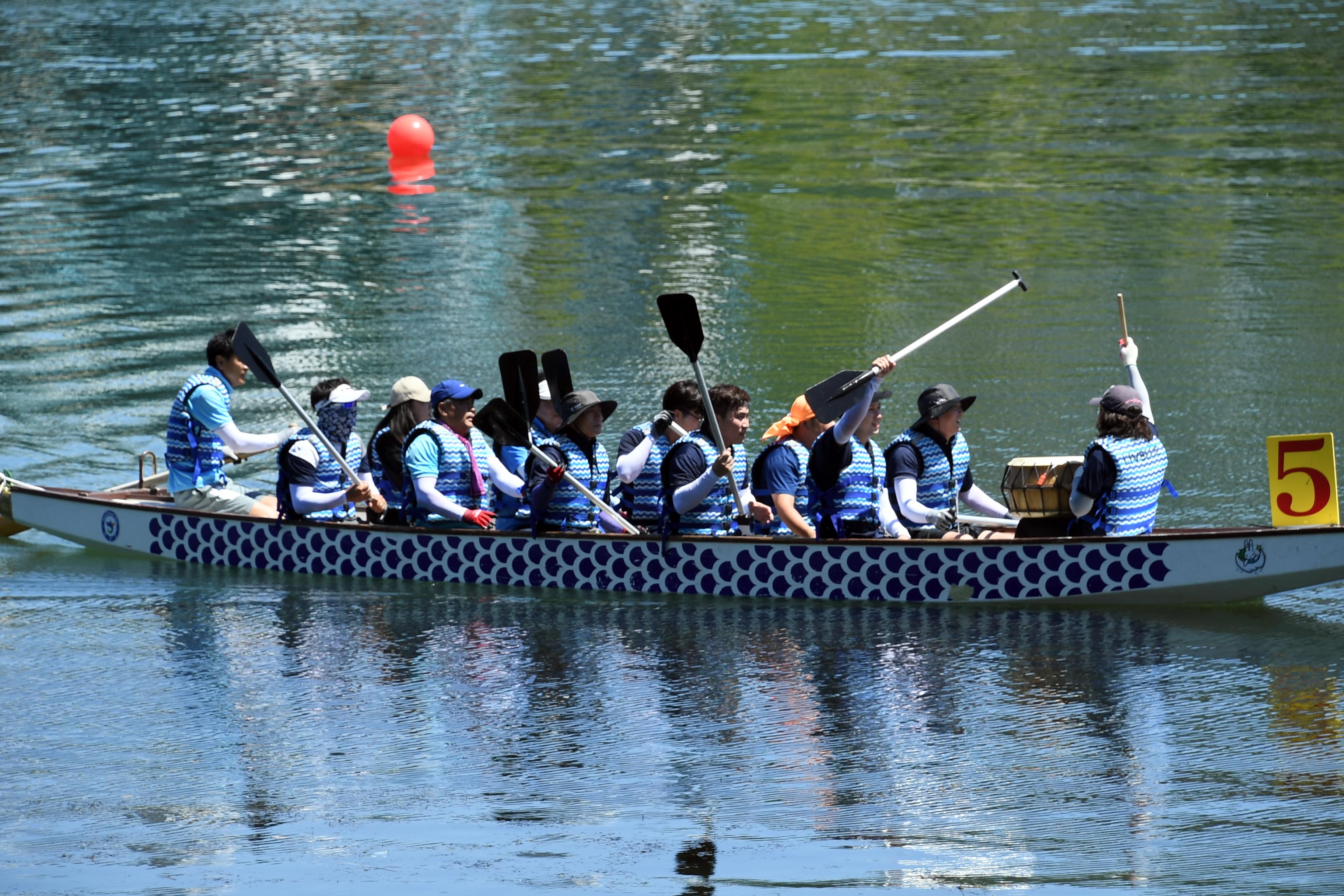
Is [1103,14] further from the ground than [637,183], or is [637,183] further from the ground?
[1103,14]

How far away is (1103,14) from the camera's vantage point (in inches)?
2544

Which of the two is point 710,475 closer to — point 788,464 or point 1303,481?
point 788,464

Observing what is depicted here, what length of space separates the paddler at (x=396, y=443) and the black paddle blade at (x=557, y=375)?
97cm

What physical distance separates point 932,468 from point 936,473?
5 cm

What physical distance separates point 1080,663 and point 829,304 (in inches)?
496

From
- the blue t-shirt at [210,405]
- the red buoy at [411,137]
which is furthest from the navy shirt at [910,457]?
the red buoy at [411,137]

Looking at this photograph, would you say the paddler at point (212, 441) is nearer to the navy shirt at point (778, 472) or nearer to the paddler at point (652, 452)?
the paddler at point (652, 452)

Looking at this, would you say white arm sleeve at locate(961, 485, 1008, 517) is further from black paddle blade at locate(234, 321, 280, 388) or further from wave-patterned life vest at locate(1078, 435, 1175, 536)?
black paddle blade at locate(234, 321, 280, 388)

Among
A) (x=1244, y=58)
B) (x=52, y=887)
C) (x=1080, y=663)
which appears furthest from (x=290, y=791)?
(x=1244, y=58)

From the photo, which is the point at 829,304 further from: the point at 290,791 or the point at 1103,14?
the point at 1103,14

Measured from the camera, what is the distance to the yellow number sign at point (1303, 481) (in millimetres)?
12203

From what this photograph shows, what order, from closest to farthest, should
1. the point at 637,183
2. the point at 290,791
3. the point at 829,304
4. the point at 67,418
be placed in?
the point at 290,791 < the point at 67,418 < the point at 829,304 < the point at 637,183

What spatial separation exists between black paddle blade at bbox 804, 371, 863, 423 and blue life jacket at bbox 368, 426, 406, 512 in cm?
365

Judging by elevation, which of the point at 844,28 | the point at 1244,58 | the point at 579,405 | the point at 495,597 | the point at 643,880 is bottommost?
the point at 643,880
